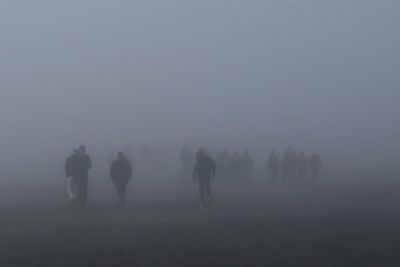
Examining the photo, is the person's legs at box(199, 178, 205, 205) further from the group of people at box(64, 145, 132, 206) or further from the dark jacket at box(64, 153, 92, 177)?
the dark jacket at box(64, 153, 92, 177)

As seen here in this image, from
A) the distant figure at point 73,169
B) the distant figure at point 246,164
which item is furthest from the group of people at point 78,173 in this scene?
the distant figure at point 246,164

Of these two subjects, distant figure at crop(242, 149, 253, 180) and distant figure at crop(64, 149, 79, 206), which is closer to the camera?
distant figure at crop(64, 149, 79, 206)

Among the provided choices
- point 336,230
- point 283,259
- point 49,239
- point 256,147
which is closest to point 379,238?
point 336,230

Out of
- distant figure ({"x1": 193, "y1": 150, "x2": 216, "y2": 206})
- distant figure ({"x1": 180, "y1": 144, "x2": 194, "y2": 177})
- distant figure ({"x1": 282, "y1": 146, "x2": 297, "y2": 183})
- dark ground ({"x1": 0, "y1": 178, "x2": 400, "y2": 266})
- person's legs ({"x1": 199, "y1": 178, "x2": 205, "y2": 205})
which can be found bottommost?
dark ground ({"x1": 0, "y1": 178, "x2": 400, "y2": 266})

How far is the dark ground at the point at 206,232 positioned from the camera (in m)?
12.9

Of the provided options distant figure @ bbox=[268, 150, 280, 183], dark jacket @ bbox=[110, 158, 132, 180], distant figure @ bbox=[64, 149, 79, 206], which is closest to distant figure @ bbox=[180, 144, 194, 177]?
distant figure @ bbox=[268, 150, 280, 183]

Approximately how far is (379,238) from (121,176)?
10.0 m

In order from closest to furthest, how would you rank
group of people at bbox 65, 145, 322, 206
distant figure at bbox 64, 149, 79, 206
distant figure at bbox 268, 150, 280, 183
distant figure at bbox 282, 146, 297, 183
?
1. distant figure at bbox 64, 149, 79, 206
2. group of people at bbox 65, 145, 322, 206
3. distant figure at bbox 282, 146, 297, 183
4. distant figure at bbox 268, 150, 280, 183

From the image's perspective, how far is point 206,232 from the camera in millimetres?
16281

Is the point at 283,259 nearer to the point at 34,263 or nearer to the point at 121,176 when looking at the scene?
the point at 34,263

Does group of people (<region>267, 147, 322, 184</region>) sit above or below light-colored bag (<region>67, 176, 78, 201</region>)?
above

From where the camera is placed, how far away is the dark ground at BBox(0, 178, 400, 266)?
1292 centimetres

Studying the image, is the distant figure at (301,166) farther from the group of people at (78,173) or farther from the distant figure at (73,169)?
the distant figure at (73,169)

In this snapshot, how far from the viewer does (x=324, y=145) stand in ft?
351
